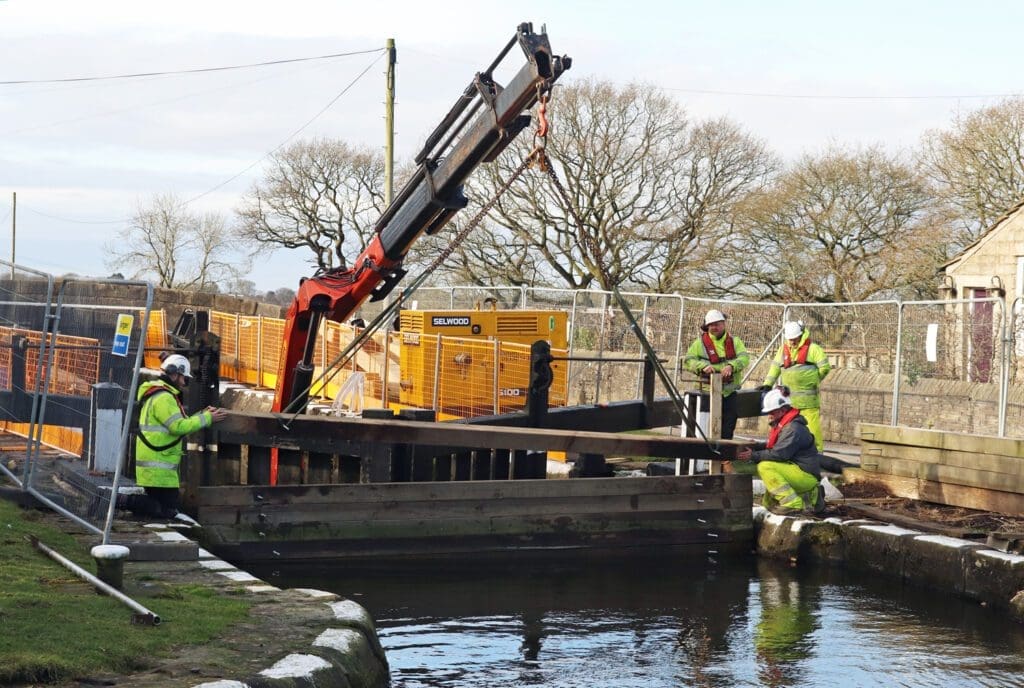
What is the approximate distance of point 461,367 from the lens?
1822cm

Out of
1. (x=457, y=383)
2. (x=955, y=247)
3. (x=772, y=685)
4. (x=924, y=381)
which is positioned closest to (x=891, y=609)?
(x=772, y=685)

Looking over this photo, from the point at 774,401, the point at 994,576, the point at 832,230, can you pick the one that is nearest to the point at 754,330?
the point at 774,401

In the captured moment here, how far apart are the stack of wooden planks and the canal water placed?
180 cm

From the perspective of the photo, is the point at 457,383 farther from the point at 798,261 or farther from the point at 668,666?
the point at 798,261

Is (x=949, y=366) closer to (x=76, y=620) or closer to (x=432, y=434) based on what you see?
(x=432, y=434)

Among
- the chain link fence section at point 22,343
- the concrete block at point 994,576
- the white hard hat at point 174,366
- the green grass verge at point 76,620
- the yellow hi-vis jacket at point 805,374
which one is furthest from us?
the yellow hi-vis jacket at point 805,374

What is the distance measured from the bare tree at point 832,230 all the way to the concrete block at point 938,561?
3082 centimetres

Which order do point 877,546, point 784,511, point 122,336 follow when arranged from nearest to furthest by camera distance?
point 122,336
point 877,546
point 784,511

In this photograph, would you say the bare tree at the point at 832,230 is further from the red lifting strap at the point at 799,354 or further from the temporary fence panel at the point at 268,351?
the red lifting strap at the point at 799,354

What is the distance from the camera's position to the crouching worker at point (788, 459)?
1247 centimetres

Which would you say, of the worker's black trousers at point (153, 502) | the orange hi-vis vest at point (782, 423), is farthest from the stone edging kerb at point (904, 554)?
the worker's black trousers at point (153, 502)

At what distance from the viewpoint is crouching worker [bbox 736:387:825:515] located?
1247 cm

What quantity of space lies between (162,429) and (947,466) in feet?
26.6

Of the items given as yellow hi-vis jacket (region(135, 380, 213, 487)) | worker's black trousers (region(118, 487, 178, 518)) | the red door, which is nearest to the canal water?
worker's black trousers (region(118, 487, 178, 518))
